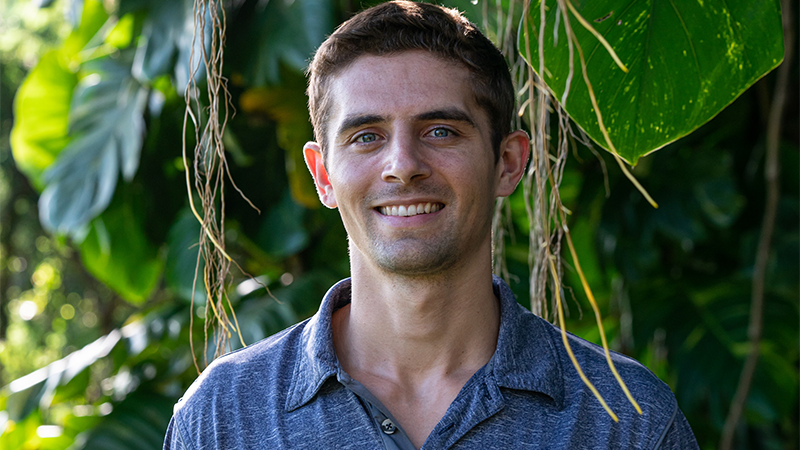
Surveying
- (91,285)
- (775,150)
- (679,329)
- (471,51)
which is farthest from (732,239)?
(91,285)

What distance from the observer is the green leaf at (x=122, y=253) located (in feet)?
9.55

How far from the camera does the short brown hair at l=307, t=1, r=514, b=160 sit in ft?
3.39

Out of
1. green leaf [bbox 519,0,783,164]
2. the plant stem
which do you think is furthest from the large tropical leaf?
green leaf [bbox 519,0,783,164]

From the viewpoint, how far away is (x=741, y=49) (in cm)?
87

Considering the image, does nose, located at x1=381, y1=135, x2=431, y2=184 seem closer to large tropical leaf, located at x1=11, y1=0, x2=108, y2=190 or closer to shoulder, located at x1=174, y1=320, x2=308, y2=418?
shoulder, located at x1=174, y1=320, x2=308, y2=418

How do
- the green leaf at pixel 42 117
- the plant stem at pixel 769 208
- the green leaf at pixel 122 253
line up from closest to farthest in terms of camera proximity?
1. the plant stem at pixel 769 208
2. the green leaf at pixel 122 253
3. the green leaf at pixel 42 117

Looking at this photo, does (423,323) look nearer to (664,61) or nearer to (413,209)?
(413,209)

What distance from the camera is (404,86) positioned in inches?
39.7

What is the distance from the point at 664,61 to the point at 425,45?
317mm

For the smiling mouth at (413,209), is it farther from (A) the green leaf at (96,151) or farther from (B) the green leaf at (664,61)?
(A) the green leaf at (96,151)

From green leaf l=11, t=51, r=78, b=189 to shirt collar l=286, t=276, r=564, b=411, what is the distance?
2402 millimetres

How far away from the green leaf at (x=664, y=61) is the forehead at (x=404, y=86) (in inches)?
6.3

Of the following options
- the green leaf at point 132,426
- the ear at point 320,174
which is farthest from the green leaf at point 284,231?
the ear at point 320,174

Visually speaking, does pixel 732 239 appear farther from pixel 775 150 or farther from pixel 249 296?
pixel 249 296
